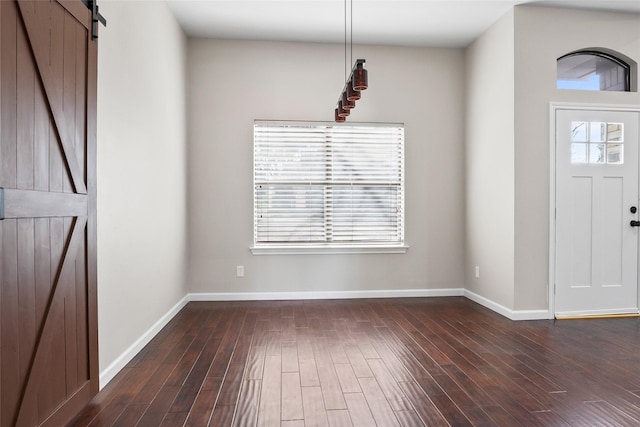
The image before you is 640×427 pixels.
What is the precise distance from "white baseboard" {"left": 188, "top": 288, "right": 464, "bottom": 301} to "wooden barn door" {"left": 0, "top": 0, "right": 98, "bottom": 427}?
2368 millimetres

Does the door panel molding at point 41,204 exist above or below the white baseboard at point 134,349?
above

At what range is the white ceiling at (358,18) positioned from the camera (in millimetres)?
3814

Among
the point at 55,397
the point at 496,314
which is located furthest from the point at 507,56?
the point at 55,397

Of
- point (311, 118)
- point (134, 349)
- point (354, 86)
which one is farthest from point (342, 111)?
point (134, 349)

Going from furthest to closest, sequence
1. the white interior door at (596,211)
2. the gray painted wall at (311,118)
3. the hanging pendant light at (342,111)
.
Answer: the gray painted wall at (311,118), the white interior door at (596,211), the hanging pendant light at (342,111)

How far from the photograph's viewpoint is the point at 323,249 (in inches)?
186

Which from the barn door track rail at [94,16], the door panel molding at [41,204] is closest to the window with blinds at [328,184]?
the barn door track rail at [94,16]

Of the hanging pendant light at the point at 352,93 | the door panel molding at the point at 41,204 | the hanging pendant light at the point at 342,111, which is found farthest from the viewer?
the hanging pendant light at the point at 342,111

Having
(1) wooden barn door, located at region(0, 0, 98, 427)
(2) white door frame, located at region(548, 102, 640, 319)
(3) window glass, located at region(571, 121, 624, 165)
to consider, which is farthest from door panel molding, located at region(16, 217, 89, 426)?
(3) window glass, located at region(571, 121, 624, 165)

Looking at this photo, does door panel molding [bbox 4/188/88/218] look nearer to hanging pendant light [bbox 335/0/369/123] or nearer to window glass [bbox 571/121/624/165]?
hanging pendant light [bbox 335/0/369/123]

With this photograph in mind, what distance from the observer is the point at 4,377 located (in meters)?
1.54

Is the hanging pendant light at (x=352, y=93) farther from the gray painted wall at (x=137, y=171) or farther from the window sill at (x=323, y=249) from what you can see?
the window sill at (x=323, y=249)

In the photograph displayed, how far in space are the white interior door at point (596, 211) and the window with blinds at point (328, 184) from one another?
1700 millimetres

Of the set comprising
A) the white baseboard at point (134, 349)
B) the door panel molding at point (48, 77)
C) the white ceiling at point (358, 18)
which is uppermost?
the white ceiling at point (358, 18)
